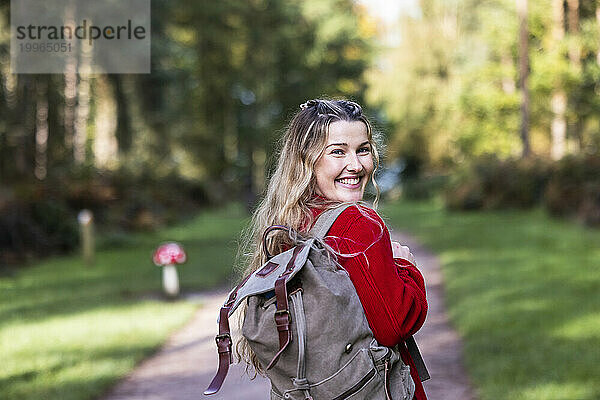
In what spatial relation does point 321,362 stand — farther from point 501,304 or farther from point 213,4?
point 213,4

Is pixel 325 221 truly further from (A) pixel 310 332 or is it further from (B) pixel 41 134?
(B) pixel 41 134

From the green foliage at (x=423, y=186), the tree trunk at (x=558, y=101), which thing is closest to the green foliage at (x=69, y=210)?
the tree trunk at (x=558, y=101)

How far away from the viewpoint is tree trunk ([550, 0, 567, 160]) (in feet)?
96.1

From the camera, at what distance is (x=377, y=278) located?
2.25 m

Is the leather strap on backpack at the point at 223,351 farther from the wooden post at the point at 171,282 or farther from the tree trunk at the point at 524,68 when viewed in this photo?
the tree trunk at the point at 524,68

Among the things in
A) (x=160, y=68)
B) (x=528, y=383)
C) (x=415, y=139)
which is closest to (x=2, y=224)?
(x=160, y=68)

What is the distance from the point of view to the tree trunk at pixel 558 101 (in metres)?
29.3

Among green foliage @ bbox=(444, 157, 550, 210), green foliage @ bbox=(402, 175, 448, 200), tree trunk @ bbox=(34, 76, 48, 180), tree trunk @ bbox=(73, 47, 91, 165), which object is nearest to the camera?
tree trunk @ bbox=(34, 76, 48, 180)

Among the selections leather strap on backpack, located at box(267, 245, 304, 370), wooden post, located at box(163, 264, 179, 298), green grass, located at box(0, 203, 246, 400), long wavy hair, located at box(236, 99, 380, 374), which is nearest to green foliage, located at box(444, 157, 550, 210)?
green grass, located at box(0, 203, 246, 400)

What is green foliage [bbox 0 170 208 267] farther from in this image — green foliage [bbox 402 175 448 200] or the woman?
green foliage [bbox 402 175 448 200]

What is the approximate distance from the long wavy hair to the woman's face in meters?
0.02

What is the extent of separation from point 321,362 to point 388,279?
1.00 ft

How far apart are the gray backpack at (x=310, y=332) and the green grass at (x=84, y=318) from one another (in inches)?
157

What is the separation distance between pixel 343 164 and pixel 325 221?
23 cm
